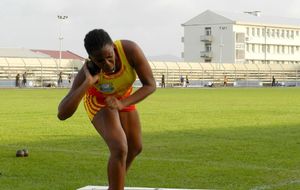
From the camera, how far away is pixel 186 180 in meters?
9.80

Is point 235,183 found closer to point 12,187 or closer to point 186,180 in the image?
point 186,180

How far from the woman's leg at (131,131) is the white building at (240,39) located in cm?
11470

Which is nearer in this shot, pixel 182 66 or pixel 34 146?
pixel 34 146

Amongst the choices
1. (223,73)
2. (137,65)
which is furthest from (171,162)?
(223,73)

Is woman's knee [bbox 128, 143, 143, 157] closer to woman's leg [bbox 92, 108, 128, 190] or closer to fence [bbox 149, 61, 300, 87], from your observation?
woman's leg [bbox 92, 108, 128, 190]

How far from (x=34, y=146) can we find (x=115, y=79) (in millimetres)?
7855

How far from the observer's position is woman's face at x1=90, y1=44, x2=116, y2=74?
6492mm

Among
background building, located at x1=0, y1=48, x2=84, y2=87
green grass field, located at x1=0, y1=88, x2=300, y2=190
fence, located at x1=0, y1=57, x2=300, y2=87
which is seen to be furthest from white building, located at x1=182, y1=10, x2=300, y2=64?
green grass field, located at x1=0, y1=88, x2=300, y2=190

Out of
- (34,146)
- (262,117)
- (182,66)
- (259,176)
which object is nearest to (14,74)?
(182,66)

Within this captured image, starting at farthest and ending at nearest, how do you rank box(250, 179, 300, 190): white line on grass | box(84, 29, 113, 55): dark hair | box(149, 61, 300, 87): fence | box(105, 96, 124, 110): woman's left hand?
box(149, 61, 300, 87): fence → box(250, 179, 300, 190): white line on grass → box(105, 96, 124, 110): woman's left hand → box(84, 29, 113, 55): dark hair

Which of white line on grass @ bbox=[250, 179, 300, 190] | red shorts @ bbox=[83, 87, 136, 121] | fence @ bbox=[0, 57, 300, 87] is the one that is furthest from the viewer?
fence @ bbox=[0, 57, 300, 87]

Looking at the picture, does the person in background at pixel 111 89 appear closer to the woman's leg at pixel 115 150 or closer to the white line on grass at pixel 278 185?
the woman's leg at pixel 115 150

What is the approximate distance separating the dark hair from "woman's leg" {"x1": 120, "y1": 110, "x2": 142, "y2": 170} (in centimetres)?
117

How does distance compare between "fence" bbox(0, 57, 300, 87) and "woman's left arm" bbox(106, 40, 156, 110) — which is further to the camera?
"fence" bbox(0, 57, 300, 87)
